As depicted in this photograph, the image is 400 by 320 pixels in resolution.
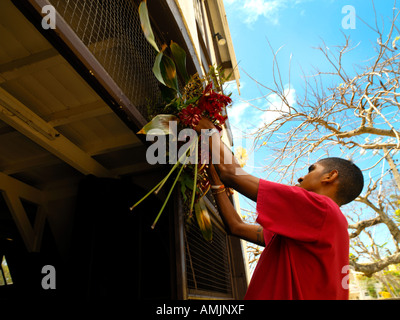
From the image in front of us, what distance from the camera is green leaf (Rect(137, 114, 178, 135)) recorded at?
118 cm

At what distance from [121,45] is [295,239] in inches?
57.0

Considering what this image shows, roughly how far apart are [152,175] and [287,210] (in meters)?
1.49

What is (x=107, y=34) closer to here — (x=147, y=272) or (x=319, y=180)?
(x=319, y=180)

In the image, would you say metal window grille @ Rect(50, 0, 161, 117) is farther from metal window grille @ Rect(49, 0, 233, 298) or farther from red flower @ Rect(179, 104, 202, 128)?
red flower @ Rect(179, 104, 202, 128)

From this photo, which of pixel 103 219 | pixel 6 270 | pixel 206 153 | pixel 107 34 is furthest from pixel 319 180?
pixel 6 270

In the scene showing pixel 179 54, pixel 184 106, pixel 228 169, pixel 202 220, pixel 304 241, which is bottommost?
pixel 304 241

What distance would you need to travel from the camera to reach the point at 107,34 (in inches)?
64.0

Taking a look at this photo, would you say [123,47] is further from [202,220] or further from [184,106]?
[202,220]

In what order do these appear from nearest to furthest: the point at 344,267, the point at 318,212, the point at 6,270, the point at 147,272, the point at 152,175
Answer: the point at 318,212, the point at 344,267, the point at 147,272, the point at 152,175, the point at 6,270

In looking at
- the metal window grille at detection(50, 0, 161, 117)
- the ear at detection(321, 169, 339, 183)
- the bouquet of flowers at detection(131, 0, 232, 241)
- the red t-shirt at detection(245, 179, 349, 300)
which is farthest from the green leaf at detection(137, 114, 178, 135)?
the ear at detection(321, 169, 339, 183)

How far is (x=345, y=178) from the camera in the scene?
167 centimetres

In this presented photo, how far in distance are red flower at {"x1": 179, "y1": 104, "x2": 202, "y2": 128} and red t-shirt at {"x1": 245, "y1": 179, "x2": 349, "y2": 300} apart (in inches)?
17.4

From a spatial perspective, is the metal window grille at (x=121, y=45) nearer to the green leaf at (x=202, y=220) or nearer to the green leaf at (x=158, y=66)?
the green leaf at (x=158, y=66)

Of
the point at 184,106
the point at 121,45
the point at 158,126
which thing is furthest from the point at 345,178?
the point at 121,45
